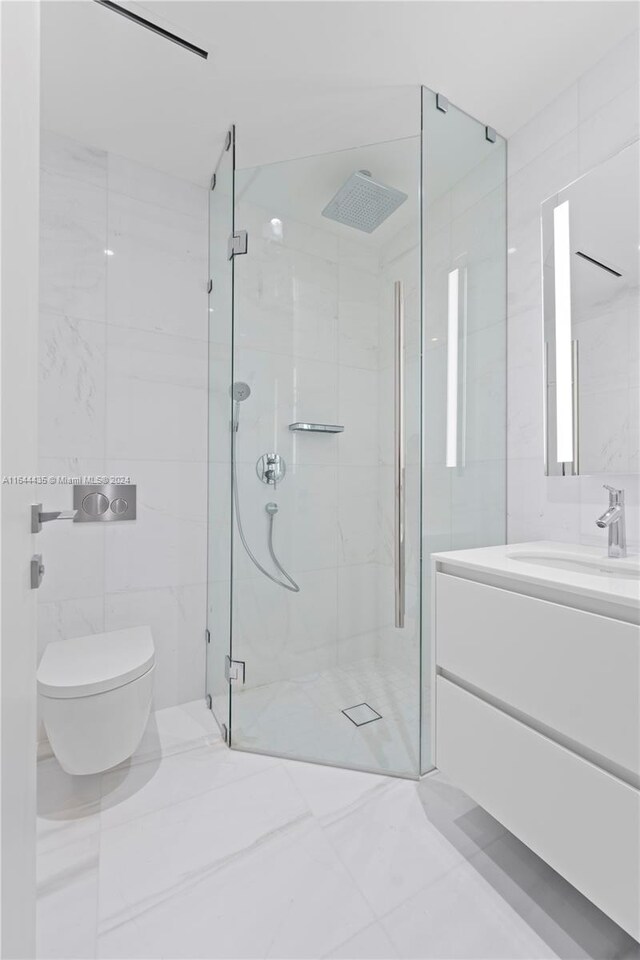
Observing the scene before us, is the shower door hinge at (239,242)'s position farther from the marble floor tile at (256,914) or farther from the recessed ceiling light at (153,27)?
the marble floor tile at (256,914)

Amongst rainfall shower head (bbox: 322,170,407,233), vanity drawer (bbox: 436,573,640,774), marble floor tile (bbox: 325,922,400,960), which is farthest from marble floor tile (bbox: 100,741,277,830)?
rainfall shower head (bbox: 322,170,407,233)

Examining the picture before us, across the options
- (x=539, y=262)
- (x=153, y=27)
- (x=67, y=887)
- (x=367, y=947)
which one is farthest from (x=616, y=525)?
(x=153, y=27)

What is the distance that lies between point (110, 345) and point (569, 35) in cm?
185

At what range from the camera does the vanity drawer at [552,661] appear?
2.71 feet

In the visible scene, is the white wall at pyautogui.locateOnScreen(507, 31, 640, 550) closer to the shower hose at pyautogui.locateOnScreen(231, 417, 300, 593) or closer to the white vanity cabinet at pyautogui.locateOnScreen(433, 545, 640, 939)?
the white vanity cabinet at pyautogui.locateOnScreen(433, 545, 640, 939)

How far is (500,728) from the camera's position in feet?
3.53

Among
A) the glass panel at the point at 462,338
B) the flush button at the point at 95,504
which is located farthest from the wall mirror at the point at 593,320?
the flush button at the point at 95,504

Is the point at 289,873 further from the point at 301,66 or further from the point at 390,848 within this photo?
the point at 301,66

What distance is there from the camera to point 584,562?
4.02 feet

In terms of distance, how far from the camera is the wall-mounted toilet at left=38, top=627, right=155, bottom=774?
1.25 m

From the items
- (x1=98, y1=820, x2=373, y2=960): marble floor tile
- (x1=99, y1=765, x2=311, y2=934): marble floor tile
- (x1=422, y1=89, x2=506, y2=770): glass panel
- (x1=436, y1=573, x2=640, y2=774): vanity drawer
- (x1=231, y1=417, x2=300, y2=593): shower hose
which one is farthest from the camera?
(x1=231, y1=417, x2=300, y2=593): shower hose

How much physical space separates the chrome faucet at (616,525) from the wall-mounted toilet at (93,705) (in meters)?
1.48

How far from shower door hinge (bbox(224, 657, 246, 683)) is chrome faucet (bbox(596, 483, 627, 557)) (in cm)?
132

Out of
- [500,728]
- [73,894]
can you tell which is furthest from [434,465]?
[73,894]
